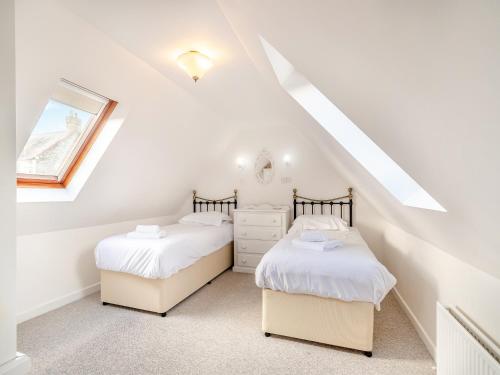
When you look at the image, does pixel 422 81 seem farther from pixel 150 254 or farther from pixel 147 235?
pixel 147 235

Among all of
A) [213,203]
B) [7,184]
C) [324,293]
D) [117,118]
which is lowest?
[324,293]

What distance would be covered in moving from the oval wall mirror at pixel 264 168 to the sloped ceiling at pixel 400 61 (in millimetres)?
2238

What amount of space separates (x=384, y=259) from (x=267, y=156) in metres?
2.37

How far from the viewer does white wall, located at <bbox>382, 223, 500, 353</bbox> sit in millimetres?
1417

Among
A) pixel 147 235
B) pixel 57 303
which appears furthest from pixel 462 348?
pixel 57 303

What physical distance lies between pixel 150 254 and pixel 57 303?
4.19ft

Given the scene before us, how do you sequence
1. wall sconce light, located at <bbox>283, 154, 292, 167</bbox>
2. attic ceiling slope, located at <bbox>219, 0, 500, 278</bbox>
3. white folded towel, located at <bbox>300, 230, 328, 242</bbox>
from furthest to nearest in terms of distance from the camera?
1. wall sconce light, located at <bbox>283, 154, 292, 167</bbox>
2. white folded towel, located at <bbox>300, 230, 328, 242</bbox>
3. attic ceiling slope, located at <bbox>219, 0, 500, 278</bbox>

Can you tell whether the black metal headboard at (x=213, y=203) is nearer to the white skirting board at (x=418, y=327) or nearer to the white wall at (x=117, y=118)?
the white wall at (x=117, y=118)

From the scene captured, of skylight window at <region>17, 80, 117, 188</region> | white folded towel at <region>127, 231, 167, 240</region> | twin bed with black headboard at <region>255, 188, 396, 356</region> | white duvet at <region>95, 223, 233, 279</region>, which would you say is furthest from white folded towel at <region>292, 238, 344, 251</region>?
skylight window at <region>17, 80, 117, 188</region>

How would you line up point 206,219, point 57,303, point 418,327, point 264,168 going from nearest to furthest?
point 418,327
point 57,303
point 206,219
point 264,168

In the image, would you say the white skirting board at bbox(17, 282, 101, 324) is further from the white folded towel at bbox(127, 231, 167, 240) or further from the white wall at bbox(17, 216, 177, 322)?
the white folded towel at bbox(127, 231, 167, 240)

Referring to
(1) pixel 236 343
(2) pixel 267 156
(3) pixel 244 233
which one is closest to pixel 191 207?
(3) pixel 244 233

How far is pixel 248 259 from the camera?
165 inches

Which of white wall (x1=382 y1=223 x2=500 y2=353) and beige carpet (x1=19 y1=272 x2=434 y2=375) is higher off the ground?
white wall (x1=382 y1=223 x2=500 y2=353)
